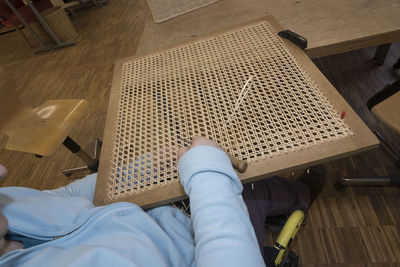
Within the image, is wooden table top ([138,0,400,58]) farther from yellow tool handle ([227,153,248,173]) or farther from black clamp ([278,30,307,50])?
yellow tool handle ([227,153,248,173])

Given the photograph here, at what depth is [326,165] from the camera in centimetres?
113

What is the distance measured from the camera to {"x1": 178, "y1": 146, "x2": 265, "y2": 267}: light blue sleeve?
1.24 ft

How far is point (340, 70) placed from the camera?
1.55m

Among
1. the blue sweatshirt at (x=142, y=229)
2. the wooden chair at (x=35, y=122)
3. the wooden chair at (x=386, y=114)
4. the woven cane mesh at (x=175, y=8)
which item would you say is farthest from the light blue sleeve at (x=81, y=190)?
the wooden chair at (x=386, y=114)

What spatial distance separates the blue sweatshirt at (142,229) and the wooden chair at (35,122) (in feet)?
1.91

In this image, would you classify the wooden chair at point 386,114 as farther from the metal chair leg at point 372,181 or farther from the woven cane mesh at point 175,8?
the woven cane mesh at point 175,8

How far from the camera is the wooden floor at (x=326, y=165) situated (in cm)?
90

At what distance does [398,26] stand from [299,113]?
0.56 metres

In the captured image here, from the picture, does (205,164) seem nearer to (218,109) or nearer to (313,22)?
(218,109)

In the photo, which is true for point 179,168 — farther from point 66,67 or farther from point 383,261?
point 66,67

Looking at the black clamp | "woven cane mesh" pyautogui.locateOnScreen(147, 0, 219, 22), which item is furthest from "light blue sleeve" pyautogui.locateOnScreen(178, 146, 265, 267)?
"woven cane mesh" pyautogui.locateOnScreen(147, 0, 219, 22)

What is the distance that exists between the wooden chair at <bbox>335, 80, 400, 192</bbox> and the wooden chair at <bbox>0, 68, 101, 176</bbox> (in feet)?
4.56

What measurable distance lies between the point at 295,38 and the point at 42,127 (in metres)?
1.24

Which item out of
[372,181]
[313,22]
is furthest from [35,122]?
[372,181]
